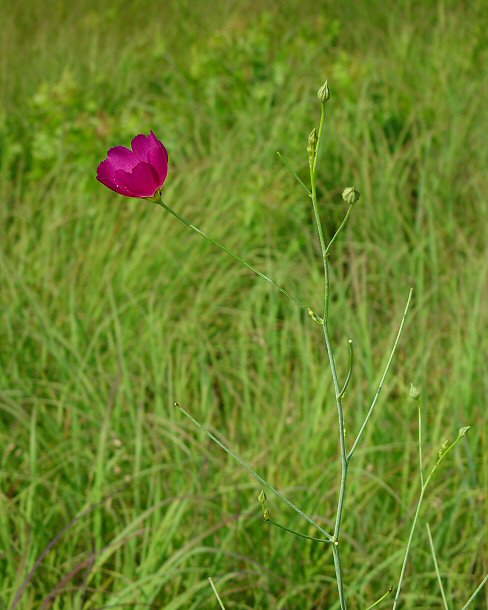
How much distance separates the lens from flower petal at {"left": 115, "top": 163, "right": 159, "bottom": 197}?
81 cm

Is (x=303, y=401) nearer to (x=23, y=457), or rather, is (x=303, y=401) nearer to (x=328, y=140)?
(x=23, y=457)

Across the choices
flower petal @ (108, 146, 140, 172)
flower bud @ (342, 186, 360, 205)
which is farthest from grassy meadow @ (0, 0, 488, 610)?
flower bud @ (342, 186, 360, 205)

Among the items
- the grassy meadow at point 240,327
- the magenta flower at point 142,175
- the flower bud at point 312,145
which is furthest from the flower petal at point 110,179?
the grassy meadow at point 240,327

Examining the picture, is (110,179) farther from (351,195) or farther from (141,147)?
(351,195)

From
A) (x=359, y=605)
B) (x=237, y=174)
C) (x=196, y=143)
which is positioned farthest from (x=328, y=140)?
(x=359, y=605)

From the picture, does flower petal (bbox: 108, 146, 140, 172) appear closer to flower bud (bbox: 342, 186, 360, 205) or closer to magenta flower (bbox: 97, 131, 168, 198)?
magenta flower (bbox: 97, 131, 168, 198)

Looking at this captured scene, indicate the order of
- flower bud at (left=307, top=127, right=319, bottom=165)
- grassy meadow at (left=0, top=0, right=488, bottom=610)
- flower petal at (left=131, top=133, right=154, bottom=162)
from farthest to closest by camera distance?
grassy meadow at (left=0, top=0, right=488, bottom=610), flower petal at (left=131, top=133, right=154, bottom=162), flower bud at (left=307, top=127, right=319, bottom=165)

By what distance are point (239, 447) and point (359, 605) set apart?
18.3 inches

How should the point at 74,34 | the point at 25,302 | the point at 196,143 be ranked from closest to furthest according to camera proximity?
the point at 25,302 → the point at 196,143 → the point at 74,34

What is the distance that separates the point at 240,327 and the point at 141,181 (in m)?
1.50

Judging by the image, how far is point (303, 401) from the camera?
2.08 meters

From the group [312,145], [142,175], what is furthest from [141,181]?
[312,145]

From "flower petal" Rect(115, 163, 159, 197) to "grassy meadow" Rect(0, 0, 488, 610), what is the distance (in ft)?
2.47

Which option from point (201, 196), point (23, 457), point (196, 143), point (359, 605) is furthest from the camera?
point (196, 143)
